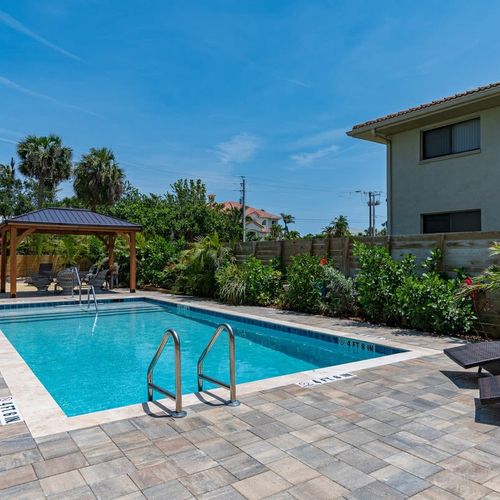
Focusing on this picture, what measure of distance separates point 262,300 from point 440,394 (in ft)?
27.3

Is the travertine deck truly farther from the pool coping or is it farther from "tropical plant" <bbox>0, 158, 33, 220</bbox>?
"tropical plant" <bbox>0, 158, 33, 220</bbox>

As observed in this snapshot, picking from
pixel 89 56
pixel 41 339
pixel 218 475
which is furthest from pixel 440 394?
pixel 89 56

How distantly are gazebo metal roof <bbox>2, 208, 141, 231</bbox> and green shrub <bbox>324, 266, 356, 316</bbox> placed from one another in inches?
345

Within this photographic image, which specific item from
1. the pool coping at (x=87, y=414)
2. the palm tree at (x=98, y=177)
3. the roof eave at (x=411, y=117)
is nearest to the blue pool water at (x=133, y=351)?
the pool coping at (x=87, y=414)

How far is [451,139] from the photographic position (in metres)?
12.3

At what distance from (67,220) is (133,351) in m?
9.07

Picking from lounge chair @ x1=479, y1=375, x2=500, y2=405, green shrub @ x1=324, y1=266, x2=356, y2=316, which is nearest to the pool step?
green shrub @ x1=324, y1=266, x2=356, y2=316

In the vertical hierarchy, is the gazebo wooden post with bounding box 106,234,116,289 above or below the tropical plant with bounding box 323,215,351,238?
below

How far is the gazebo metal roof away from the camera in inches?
585

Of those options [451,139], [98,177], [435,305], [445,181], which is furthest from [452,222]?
[98,177]

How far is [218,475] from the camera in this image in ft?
9.51

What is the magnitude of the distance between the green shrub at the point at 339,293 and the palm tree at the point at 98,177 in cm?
2481

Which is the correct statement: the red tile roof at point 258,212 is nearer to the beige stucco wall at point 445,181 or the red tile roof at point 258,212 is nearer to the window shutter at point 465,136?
the beige stucco wall at point 445,181

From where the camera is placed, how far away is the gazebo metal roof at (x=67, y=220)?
14.9 m
